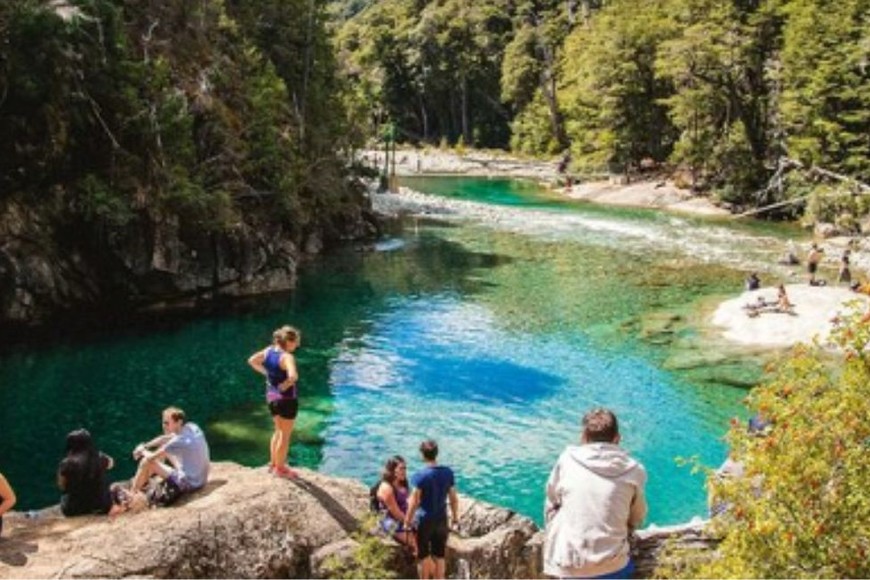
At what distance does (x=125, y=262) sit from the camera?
3578 centimetres

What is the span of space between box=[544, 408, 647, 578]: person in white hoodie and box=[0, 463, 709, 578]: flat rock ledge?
544cm

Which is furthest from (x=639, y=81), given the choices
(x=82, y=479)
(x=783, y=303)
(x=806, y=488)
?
(x=806, y=488)

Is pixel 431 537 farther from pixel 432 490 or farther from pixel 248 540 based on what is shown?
pixel 248 540

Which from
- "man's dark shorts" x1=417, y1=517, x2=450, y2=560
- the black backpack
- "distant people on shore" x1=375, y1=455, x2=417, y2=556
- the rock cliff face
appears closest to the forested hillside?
the rock cliff face

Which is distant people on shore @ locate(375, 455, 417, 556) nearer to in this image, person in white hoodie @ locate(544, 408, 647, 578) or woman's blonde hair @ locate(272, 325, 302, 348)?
woman's blonde hair @ locate(272, 325, 302, 348)

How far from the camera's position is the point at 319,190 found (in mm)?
51219

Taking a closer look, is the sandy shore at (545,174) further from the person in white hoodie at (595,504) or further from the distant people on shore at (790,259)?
the person in white hoodie at (595,504)

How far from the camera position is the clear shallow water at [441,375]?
23266 mm

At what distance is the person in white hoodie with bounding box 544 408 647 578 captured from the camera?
6.64 meters

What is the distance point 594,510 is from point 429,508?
208 inches

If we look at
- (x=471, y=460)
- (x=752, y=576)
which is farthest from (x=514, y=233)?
(x=752, y=576)

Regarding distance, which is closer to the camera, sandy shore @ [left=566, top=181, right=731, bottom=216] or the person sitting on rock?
the person sitting on rock

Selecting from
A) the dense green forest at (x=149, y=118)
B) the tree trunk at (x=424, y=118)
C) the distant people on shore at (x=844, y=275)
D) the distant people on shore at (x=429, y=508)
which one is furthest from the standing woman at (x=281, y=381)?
the tree trunk at (x=424, y=118)

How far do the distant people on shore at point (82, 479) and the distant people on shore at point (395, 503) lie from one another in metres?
4.03
